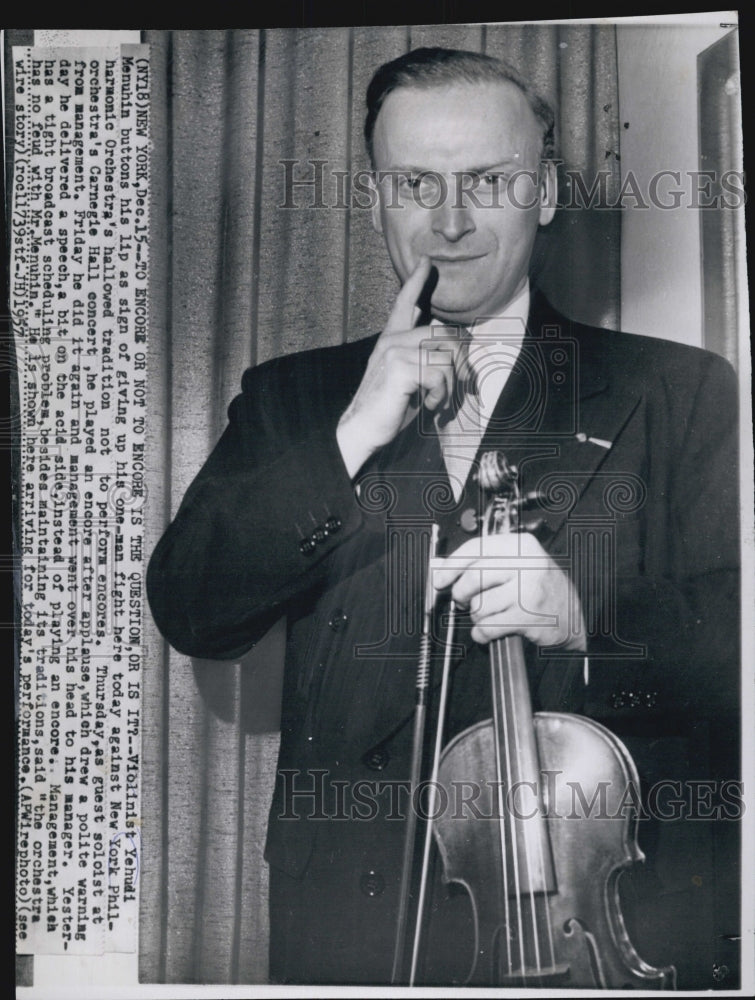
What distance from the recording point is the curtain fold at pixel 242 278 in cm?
253

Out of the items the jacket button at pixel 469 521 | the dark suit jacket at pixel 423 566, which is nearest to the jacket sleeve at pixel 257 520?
the dark suit jacket at pixel 423 566

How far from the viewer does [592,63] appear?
2.59 meters

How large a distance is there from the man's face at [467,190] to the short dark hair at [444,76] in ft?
0.06

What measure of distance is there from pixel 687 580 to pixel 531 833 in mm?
683

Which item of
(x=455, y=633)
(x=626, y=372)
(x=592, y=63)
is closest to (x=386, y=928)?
(x=455, y=633)

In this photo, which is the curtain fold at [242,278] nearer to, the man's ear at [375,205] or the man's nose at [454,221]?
the man's ear at [375,205]

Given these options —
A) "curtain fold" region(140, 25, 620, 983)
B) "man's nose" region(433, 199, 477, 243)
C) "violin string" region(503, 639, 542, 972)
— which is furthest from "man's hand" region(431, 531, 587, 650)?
"man's nose" region(433, 199, 477, 243)

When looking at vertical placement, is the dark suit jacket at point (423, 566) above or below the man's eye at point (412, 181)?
below

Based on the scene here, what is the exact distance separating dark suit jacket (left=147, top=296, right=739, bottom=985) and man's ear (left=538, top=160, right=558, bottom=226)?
21 centimetres

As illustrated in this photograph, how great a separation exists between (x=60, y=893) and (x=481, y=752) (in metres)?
1.07

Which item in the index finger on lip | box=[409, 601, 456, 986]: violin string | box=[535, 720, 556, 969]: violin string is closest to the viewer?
box=[535, 720, 556, 969]: violin string

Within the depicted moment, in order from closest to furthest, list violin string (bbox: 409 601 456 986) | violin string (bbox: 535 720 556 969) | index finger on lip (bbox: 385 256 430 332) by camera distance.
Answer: violin string (bbox: 535 720 556 969) → violin string (bbox: 409 601 456 986) → index finger on lip (bbox: 385 256 430 332)

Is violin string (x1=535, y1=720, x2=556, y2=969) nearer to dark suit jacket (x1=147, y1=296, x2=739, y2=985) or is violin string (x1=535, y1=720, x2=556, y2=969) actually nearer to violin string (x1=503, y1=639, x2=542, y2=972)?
violin string (x1=503, y1=639, x2=542, y2=972)
